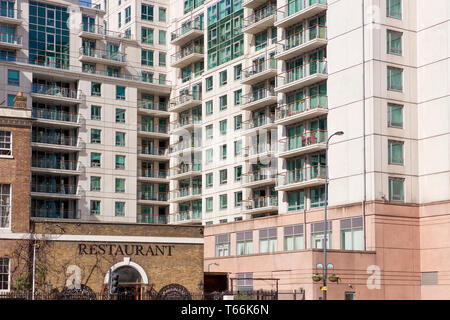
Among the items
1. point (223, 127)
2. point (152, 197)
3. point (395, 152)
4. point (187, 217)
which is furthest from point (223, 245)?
point (395, 152)

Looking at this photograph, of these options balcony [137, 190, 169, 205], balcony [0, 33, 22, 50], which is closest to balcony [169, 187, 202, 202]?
balcony [137, 190, 169, 205]

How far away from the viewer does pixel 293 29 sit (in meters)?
71.8

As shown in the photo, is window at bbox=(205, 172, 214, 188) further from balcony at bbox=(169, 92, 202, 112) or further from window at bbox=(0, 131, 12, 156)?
window at bbox=(0, 131, 12, 156)

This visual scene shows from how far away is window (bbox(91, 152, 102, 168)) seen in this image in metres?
92.7

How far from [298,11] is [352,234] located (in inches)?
878

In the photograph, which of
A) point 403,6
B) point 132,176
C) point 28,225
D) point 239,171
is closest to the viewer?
point 28,225

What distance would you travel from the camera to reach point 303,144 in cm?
6838

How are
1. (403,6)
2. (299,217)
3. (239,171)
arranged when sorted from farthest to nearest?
(239,171)
(299,217)
(403,6)

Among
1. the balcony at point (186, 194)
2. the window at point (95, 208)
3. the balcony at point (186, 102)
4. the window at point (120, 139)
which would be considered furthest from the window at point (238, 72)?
the window at point (95, 208)

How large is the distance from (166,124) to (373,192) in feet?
149

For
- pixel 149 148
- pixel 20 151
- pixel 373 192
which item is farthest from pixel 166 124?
pixel 20 151

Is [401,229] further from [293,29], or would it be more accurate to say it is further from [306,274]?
[293,29]

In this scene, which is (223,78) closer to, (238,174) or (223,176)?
(223,176)

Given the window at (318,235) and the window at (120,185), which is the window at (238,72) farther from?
the window at (318,235)
